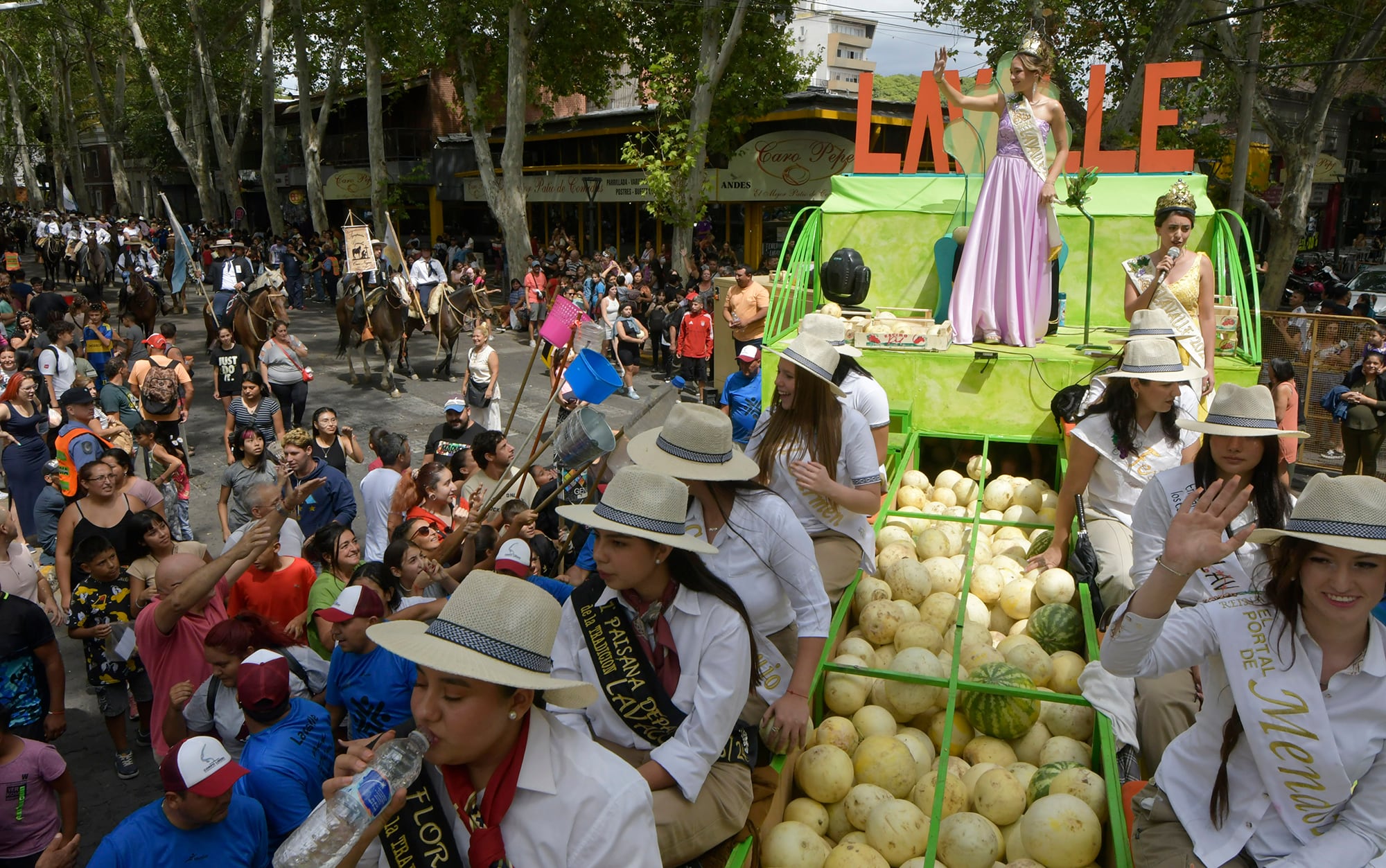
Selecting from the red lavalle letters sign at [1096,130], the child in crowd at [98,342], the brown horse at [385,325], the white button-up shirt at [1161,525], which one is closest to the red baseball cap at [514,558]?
the white button-up shirt at [1161,525]

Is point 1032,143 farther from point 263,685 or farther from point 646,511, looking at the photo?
point 263,685

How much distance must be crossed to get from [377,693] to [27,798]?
1.56 meters

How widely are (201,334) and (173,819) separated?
22.7m

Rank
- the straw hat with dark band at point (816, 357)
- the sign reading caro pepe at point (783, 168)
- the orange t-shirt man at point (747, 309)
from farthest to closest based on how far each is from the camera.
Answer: the sign reading caro pepe at point (783, 168)
the orange t-shirt man at point (747, 309)
the straw hat with dark band at point (816, 357)

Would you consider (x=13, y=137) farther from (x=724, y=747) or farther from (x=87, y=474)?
(x=724, y=747)

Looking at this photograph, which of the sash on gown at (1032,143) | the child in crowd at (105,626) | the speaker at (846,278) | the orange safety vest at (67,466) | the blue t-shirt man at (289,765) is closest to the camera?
the blue t-shirt man at (289,765)

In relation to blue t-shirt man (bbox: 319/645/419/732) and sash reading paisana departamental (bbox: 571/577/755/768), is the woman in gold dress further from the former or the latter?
blue t-shirt man (bbox: 319/645/419/732)

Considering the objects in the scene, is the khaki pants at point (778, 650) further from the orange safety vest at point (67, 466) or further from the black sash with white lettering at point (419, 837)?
the orange safety vest at point (67, 466)

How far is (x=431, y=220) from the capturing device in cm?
Result: 4022

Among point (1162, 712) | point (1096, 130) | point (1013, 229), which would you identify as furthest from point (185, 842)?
point (1096, 130)

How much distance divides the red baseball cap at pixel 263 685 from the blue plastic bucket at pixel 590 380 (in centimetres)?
175

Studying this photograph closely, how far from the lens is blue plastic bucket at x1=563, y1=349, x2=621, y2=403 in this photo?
473cm

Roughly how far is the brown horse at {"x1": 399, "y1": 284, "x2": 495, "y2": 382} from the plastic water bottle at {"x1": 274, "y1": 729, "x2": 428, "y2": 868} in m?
16.4

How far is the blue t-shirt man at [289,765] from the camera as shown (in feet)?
12.2
